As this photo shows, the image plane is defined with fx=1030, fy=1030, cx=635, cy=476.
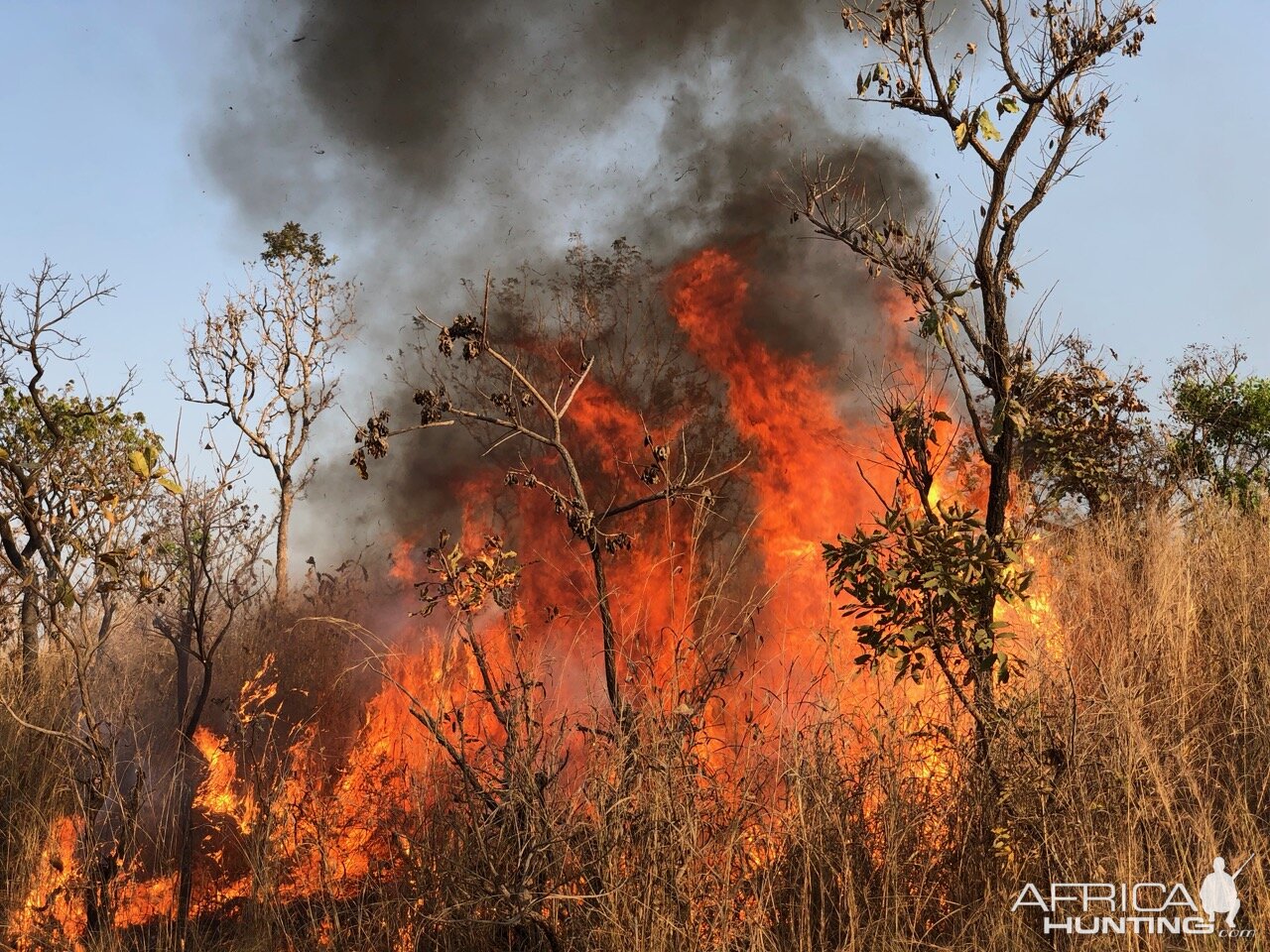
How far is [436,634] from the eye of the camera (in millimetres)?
13523

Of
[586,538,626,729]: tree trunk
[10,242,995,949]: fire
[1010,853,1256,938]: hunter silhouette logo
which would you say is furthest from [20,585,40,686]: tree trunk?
[1010,853,1256,938]: hunter silhouette logo

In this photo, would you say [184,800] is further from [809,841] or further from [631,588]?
[809,841]

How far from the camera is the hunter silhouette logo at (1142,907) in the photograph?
179 inches

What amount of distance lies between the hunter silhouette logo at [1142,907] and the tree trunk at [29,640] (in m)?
9.15

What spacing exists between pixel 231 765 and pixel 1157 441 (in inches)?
563

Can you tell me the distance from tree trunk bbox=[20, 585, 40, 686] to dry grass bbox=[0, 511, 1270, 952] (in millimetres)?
5673

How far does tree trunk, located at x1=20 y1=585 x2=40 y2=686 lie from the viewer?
33.8ft

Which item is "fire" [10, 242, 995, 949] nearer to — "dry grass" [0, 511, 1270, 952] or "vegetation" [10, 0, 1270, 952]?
"vegetation" [10, 0, 1270, 952]

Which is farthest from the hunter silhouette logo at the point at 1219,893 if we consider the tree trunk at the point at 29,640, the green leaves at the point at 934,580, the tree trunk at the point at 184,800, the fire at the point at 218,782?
the tree trunk at the point at 29,640

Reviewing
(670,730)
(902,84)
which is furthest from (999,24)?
(670,730)

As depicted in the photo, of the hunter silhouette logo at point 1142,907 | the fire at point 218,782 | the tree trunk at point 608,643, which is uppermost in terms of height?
the tree trunk at point 608,643

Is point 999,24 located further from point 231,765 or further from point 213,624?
point 213,624

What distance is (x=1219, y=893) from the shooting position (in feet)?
15.6

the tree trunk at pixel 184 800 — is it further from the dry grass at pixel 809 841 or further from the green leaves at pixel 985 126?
the green leaves at pixel 985 126
